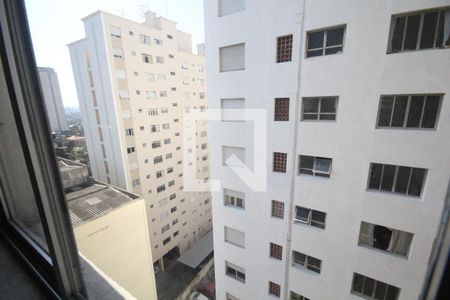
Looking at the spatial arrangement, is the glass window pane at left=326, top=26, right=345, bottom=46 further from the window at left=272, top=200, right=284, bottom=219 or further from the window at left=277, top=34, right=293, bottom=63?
the window at left=272, top=200, right=284, bottom=219

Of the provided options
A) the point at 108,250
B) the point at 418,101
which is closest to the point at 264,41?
the point at 418,101

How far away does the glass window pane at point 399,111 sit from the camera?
262cm

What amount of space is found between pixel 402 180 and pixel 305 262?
2.25 metres

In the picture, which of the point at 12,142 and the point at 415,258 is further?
the point at 415,258

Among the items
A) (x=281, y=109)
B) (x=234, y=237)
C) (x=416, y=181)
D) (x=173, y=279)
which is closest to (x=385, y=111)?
(x=416, y=181)

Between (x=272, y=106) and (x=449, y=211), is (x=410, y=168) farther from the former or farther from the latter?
(x=449, y=211)

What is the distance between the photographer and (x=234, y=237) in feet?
15.6

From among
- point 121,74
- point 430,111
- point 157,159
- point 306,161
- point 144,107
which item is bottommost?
point 157,159

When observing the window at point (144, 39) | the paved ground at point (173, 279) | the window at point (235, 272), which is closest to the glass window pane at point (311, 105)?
the window at point (235, 272)

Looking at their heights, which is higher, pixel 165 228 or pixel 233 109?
pixel 233 109

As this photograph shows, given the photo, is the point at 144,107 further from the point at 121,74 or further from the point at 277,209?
the point at 277,209

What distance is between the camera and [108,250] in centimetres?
421

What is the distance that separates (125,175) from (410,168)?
10167 mm

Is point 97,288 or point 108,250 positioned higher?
point 97,288
